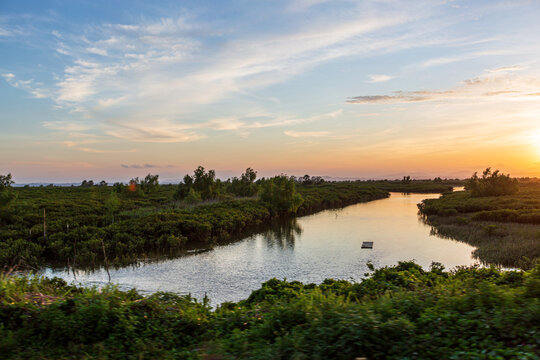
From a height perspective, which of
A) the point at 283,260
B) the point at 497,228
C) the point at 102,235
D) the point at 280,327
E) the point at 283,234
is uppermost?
the point at 280,327

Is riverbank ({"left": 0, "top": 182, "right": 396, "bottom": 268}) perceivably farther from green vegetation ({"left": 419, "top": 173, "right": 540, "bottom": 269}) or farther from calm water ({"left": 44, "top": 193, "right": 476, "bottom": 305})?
green vegetation ({"left": 419, "top": 173, "right": 540, "bottom": 269})

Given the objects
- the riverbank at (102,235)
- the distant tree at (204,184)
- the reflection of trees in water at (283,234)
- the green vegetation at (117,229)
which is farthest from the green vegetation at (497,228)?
the distant tree at (204,184)

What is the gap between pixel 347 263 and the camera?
Result: 91.9ft

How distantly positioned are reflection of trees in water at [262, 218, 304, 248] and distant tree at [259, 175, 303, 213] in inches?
200

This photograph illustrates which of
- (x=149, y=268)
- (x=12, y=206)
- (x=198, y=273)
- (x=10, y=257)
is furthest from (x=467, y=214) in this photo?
(x=12, y=206)

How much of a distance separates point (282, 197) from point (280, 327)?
54960 millimetres

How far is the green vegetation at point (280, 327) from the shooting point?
5738mm

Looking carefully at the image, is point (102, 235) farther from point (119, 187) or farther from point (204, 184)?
point (119, 187)

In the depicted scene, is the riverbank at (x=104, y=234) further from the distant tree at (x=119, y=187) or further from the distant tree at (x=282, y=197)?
the distant tree at (x=119, y=187)

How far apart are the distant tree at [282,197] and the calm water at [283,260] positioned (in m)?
16.0

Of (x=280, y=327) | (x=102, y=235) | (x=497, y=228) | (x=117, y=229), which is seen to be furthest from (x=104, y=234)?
(x=497, y=228)

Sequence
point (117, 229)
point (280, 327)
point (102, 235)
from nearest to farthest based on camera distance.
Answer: point (280, 327), point (102, 235), point (117, 229)

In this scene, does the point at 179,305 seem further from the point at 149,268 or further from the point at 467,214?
the point at 467,214

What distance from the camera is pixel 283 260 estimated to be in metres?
29.9
